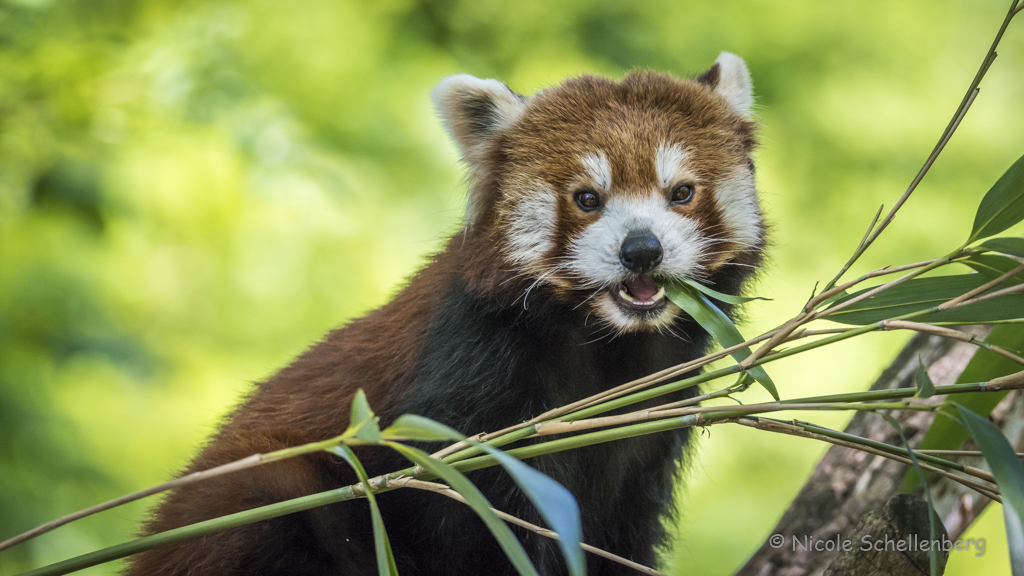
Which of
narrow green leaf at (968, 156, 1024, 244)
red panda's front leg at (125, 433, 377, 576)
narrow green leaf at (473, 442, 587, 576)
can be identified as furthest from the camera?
red panda's front leg at (125, 433, 377, 576)

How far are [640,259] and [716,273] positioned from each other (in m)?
0.31

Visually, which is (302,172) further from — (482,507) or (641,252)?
(482,507)

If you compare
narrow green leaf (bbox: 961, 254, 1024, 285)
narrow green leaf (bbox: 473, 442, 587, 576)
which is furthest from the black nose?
narrow green leaf (bbox: 473, 442, 587, 576)

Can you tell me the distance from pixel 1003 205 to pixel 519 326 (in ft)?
3.14

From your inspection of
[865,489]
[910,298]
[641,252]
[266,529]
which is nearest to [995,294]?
[910,298]

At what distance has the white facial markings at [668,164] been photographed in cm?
172

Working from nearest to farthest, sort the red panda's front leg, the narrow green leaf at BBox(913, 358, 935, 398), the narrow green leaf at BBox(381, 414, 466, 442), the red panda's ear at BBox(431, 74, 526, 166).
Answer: the narrow green leaf at BBox(381, 414, 466, 442) < the narrow green leaf at BBox(913, 358, 935, 398) < the red panda's front leg < the red panda's ear at BBox(431, 74, 526, 166)

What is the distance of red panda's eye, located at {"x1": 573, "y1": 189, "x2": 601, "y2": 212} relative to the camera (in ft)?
5.62

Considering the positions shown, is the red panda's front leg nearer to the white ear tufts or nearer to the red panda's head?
the red panda's head

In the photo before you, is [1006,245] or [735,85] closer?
[1006,245]

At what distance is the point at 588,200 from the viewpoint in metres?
1.72

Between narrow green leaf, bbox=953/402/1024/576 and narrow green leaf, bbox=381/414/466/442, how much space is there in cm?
58

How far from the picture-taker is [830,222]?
140 inches

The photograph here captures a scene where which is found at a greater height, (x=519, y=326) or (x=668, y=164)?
(x=668, y=164)
